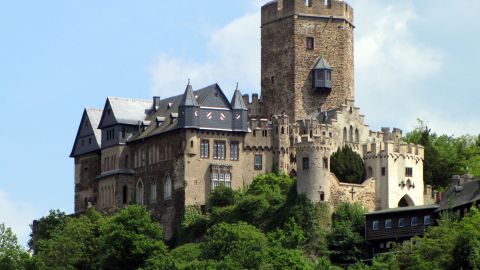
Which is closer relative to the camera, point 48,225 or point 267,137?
point 267,137

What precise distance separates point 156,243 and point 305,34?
71.1ft

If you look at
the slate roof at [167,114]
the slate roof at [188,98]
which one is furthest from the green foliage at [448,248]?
the slate roof at [167,114]

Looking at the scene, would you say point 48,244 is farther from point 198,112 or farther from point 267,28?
point 267,28

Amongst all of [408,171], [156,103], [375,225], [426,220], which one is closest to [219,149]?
[156,103]

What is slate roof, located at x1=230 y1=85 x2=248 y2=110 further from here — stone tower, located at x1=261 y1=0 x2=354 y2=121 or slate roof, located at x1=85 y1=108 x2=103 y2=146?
slate roof, located at x1=85 y1=108 x2=103 y2=146

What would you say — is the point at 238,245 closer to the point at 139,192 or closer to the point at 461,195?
the point at 461,195

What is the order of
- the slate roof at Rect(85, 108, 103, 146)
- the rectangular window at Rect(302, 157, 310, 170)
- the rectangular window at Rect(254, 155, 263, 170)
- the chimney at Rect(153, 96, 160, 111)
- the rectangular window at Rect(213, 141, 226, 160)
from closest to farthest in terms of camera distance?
the rectangular window at Rect(302, 157, 310, 170) → the rectangular window at Rect(213, 141, 226, 160) → the rectangular window at Rect(254, 155, 263, 170) → the chimney at Rect(153, 96, 160, 111) → the slate roof at Rect(85, 108, 103, 146)

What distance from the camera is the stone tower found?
450 feet

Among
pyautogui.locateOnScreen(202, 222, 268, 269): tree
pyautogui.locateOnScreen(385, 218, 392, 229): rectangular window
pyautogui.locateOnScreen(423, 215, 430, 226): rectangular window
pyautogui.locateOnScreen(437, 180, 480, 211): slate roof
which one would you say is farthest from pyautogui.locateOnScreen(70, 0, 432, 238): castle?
pyautogui.locateOnScreen(437, 180, 480, 211): slate roof

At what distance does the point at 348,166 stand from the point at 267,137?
24.2ft

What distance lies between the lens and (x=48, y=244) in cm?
13225

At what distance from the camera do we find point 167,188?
132875mm

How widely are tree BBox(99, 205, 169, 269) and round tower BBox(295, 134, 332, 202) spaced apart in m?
10.4

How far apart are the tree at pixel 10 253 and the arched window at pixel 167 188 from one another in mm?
10517
